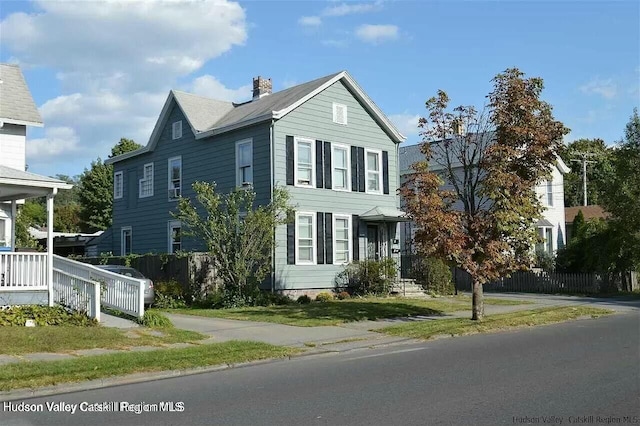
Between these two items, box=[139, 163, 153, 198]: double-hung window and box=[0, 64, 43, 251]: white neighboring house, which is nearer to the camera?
box=[0, 64, 43, 251]: white neighboring house

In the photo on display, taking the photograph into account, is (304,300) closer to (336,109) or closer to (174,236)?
(174,236)

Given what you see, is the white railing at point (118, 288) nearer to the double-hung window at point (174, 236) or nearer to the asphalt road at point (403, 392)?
the asphalt road at point (403, 392)

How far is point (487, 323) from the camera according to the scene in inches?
703

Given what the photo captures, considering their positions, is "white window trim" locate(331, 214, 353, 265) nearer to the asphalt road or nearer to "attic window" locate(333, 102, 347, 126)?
"attic window" locate(333, 102, 347, 126)

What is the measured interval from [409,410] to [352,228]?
65.5 feet

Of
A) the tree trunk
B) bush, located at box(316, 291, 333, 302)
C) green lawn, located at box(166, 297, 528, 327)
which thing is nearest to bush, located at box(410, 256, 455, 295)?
green lawn, located at box(166, 297, 528, 327)

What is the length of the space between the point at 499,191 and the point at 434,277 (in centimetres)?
1237

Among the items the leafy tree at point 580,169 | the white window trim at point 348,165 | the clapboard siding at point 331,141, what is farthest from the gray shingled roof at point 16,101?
the leafy tree at point 580,169

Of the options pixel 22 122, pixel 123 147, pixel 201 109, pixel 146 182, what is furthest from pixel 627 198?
pixel 123 147

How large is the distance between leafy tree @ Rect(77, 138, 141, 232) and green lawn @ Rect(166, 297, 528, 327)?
127 ft

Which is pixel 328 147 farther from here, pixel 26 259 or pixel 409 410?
pixel 409 410

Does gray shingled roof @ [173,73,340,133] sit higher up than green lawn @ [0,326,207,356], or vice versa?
gray shingled roof @ [173,73,340,133]

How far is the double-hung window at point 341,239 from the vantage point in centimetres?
2697

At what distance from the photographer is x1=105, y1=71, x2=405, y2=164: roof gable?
26.2 m
